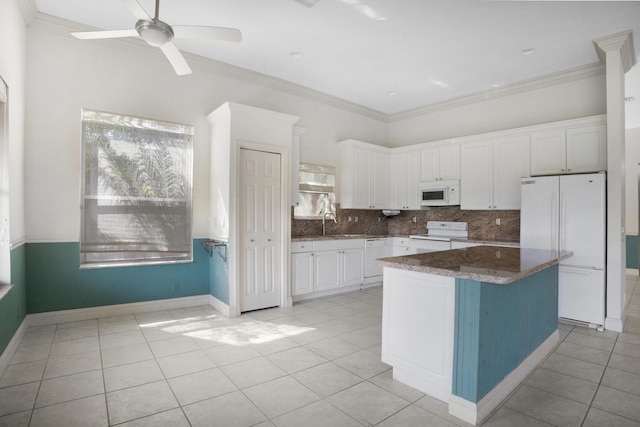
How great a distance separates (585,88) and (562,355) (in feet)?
11.6

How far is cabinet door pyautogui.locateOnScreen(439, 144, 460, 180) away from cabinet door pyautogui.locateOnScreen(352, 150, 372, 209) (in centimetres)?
121

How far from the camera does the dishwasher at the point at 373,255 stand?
558 centimetres

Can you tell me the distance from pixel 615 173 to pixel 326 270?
3600 mm

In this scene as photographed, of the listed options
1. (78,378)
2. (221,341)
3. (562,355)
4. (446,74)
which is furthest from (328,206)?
(78,378)

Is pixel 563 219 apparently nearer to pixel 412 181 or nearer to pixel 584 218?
pixel 584 218

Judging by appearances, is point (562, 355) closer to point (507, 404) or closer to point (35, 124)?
point (507, 404)

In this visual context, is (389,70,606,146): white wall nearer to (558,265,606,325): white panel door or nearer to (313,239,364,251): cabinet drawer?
(558,265,606,325): white panel door

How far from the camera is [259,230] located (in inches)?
171

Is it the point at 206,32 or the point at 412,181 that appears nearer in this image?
the point at 206,32

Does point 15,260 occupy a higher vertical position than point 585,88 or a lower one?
lower

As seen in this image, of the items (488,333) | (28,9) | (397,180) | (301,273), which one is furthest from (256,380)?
(397,180)

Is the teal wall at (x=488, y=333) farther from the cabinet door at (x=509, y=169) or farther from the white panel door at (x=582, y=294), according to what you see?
the cabinet door at (x=509, y=169)

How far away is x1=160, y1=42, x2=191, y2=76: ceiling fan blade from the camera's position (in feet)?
9.22

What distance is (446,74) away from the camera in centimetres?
477
